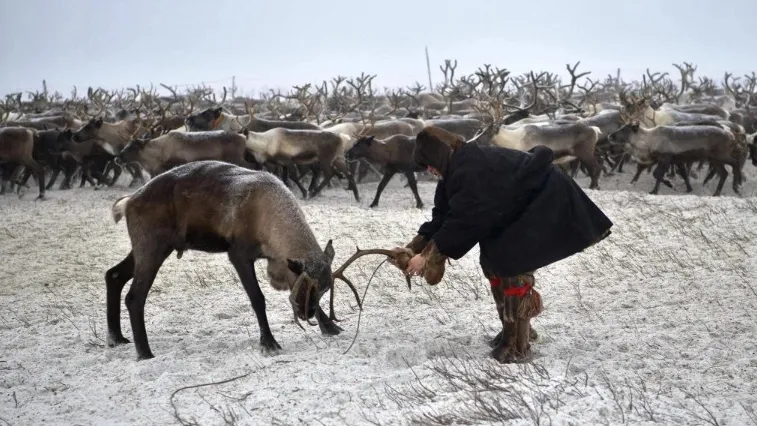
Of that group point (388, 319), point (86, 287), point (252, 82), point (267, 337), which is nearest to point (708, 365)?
point (388, 319)

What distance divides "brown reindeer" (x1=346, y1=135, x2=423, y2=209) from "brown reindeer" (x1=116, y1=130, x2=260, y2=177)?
1864 millimetres

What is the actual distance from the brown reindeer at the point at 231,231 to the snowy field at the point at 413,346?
0.36 m

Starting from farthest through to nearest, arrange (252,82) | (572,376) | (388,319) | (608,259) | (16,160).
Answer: (252,82)
(16,160)
(608,259)
(388,319)
(572,376)

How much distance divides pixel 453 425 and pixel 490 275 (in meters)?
1.28

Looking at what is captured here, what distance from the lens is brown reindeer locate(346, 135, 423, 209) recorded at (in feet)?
39.2

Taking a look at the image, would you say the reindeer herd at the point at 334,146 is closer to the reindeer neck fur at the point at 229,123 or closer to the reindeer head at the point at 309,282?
the reindeer neck fur at the point at 229,123

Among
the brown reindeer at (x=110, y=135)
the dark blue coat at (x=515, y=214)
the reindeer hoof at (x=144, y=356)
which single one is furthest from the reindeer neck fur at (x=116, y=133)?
the dark blue coat at (x=515, y=214)

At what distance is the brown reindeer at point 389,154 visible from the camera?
39.2ft

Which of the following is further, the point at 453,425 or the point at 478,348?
the point at 478,348

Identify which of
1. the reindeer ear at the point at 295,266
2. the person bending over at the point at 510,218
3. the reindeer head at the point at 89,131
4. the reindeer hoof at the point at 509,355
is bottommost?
the reindeer head at the point at 89,131

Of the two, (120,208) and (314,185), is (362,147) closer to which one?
(314,185)

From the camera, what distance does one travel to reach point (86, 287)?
7230mm

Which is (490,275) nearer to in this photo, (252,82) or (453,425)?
(453,425)

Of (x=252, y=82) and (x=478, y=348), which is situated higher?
(x=478, y=348)
